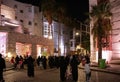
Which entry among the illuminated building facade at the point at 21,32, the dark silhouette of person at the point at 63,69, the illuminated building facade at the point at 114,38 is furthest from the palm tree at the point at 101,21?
the dark silhouette of person at the point at 63,69

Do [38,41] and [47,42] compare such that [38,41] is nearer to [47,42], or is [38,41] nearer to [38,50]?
[38,50]

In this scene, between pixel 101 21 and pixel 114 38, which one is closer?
pixel 101 21

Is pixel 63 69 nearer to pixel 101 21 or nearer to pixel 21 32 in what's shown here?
pixel 101 21

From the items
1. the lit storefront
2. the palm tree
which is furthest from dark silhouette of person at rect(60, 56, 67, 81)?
the lit storefront

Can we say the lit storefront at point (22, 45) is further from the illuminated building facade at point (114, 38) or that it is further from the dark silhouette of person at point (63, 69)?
the dark silhouette of person at point (63, 69)

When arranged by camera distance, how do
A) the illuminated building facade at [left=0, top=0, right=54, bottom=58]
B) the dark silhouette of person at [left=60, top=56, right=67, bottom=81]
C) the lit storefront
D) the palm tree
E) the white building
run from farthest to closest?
the white building, the illuminated building facade at [left=0, top=0, right=54, bottom=58], the lit storefront, the palm tree, the dark silhouette of person at [left=60, top=56, right=67, bottom=81]

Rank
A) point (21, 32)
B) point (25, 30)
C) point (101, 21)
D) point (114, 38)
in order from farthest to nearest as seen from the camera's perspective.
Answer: point (25, 30) < point (21, 32) < point (114, 38) < point (101, 21)

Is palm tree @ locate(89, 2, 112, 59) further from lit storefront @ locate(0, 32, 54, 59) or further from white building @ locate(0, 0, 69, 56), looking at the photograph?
white building @ locate(0, 0, 69, 56)

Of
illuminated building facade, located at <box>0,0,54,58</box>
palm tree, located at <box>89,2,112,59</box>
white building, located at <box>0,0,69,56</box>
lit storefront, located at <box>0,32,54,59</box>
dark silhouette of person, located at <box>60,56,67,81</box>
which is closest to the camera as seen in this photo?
dark silhouette of person, located at <box>60,56,67,81</box>

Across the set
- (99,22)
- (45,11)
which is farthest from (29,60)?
(45,11)

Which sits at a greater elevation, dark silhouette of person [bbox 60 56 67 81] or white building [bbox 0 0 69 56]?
white building [bbox 0 0 69 56]

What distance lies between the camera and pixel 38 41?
56.9 m

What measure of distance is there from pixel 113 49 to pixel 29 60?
871 inches

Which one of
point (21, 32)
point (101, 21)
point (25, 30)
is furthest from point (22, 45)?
point (101, 21)
